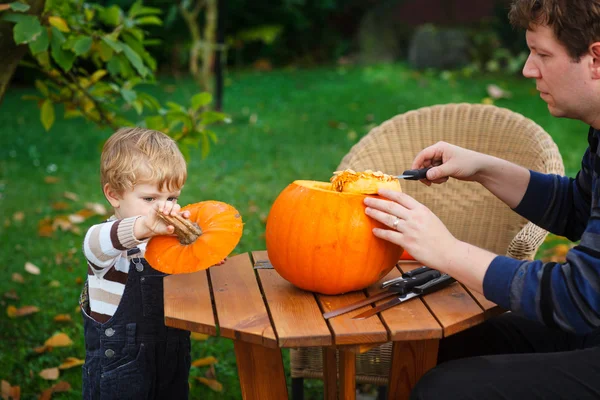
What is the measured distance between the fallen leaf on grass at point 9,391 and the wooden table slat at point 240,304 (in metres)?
1.35

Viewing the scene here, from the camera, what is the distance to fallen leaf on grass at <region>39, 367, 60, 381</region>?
3.15 metres

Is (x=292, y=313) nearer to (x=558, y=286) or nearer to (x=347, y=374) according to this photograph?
(x=347, y=374)

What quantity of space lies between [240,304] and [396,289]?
43cm

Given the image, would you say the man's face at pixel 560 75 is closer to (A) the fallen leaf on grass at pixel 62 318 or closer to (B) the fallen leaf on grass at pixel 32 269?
(A) the fallen leaf on grass at pixel 62 318

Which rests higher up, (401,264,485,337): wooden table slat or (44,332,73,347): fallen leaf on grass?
(401,264,485,337): wooden table slat

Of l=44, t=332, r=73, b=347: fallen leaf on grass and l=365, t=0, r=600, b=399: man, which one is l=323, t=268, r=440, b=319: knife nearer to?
l=365, t=0, r=600, b=399: man

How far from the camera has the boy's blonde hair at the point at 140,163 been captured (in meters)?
2.24

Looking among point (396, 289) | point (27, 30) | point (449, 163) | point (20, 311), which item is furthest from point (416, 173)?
point (20, 311)

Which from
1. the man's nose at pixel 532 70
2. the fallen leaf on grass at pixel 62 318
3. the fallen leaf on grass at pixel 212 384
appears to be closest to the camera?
the man's nose at pixel 532 70

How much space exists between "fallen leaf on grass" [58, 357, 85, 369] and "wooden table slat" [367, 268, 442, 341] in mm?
1867

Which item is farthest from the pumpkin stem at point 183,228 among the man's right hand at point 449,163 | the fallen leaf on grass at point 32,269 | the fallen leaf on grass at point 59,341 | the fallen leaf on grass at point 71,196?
the fallen leaf on grass at point 71,196

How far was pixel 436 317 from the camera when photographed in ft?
5.87

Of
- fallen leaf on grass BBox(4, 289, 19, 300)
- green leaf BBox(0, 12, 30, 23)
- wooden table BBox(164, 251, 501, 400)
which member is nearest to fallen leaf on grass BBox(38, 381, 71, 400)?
fallen leaf on grass BBox(4, 289, 19, 300)

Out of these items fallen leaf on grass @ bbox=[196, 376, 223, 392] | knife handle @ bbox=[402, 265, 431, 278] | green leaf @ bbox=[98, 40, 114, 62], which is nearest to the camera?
knife handle @ bbox=[402, 265, 431, 278]
